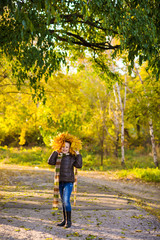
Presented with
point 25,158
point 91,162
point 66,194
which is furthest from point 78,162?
point 25,158

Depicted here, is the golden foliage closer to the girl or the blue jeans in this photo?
the girl

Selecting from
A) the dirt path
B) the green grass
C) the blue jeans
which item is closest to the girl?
the blue jeans

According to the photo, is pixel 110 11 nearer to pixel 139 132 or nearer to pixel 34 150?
pixel 34 150

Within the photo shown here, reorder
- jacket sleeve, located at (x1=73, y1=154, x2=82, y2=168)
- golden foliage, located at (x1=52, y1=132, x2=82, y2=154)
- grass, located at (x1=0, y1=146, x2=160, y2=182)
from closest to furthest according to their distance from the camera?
jacket sleeve, located at (x1=73, y1=154, x2=82, y2=168)
golden foliage, located at (x1=52, y1=132, x2=82, y2=154)
grass, located at (x1=0, y1=146, x2=160, y2=182)

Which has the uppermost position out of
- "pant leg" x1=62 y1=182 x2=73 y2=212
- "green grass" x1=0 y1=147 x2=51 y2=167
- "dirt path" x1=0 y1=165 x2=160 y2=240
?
"green grass" x1=0 y1=147 x2=51 y2=167

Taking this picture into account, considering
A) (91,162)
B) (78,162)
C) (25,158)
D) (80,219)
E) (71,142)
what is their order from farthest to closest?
(25,158) < (91,162) < (80,219) < (71,142) < (78,162)

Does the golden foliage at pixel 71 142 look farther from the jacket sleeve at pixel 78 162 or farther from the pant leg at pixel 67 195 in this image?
the pant leg at pixel 67 195

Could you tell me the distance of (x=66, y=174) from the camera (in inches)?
181

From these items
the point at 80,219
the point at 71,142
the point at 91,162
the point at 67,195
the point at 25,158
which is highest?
the point at 71,142

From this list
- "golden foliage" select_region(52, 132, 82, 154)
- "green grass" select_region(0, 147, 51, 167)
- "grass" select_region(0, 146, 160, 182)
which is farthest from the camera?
"green grass" select_region(0, 147, 51, 167)

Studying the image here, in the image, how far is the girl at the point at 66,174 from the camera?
15.0 ft

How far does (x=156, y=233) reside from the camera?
4.67 metres

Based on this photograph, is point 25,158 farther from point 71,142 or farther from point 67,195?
point 67,195

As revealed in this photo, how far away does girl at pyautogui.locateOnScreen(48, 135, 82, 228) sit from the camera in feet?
15.0
